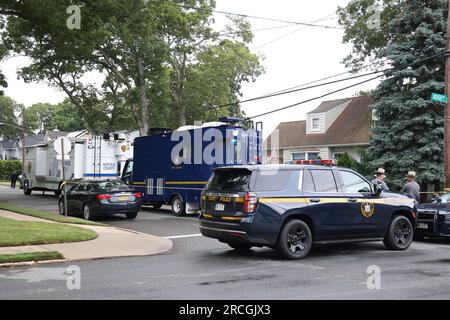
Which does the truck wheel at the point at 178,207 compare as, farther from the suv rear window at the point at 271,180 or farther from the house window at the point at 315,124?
the house window at the point at 315,124

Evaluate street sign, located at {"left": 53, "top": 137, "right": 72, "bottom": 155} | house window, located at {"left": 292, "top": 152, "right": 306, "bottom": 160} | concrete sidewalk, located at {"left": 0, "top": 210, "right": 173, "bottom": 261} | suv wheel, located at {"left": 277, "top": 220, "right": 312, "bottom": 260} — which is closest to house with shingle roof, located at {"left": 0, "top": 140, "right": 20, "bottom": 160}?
house window, located at {"left": 292, "top": 152, "right": 306, "bottom": 160}

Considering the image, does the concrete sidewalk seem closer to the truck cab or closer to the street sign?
the street sign

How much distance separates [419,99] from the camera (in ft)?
73.3

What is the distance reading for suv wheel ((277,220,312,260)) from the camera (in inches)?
371

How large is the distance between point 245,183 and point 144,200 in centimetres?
1287

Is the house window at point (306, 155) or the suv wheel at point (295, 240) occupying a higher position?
the house window at point (306, 155)

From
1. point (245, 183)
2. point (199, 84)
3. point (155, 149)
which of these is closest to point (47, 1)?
point (155, 149)

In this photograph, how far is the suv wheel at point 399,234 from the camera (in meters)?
11.0

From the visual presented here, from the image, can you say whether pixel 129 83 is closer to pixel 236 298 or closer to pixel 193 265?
pixel 193 265

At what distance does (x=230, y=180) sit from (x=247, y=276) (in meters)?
2.37

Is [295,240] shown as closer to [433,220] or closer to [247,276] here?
[247,276]

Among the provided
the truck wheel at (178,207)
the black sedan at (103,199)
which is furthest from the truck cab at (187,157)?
the black sedan at (103,199)

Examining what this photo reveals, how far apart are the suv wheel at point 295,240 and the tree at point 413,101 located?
14.1 metres

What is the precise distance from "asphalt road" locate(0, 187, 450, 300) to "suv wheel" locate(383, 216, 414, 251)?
24 centimetres
